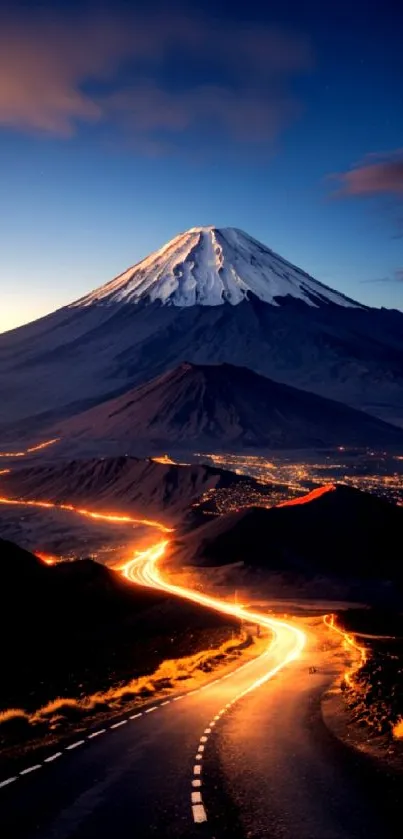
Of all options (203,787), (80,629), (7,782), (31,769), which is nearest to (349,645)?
(80,629)

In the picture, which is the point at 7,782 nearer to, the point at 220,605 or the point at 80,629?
the point at 80,629

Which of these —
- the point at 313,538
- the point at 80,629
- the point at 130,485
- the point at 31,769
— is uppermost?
the point at 130,485

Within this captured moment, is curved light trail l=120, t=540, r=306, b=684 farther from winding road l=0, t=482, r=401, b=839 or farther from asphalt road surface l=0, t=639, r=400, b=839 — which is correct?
asphalt road surface l=0, t=639, r=400, b=839

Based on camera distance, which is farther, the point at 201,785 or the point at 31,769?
the point at 31,769

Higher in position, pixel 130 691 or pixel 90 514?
pixel 130 691

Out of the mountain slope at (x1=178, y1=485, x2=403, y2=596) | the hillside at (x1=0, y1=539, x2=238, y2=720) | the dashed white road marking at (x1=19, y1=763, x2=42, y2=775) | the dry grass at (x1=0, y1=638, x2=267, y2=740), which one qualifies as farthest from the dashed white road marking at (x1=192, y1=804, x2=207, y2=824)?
the mountain slope at (x1=178, y1=485, x2=403, y2=596)

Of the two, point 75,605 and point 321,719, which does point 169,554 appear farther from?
point 321,719

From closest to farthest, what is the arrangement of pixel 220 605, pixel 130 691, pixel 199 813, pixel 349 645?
1. pixel 199 813
2. pixel 130 691
3. pixel 349 645
4. pixel 220 605
